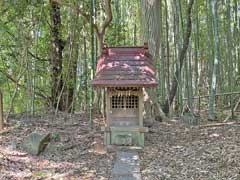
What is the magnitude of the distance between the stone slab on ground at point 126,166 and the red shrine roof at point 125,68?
131cm

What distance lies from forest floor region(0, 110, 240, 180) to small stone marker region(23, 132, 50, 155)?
4.7 inches

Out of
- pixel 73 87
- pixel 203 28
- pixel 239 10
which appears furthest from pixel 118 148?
pixel 203 28

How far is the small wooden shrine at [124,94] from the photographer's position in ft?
24.2

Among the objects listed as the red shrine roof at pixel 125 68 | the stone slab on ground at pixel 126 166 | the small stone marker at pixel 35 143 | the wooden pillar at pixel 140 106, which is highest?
the red shrine roof at pixel 125 68

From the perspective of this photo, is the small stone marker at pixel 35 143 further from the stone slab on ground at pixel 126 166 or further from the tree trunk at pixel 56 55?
the tree trunk at pixel 56 55

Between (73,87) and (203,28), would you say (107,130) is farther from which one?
(203,28)

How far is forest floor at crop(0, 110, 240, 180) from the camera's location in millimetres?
5773

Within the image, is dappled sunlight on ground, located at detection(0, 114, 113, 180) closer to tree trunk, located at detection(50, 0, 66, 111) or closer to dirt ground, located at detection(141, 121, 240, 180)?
dirt ground, located at detection(141, 121, 240, 180)

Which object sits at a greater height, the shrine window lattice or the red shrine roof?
the red shrine roof

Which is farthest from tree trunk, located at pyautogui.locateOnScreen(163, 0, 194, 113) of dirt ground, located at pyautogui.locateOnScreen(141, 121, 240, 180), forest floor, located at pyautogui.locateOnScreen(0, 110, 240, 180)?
dirt ground, located at pyautogui.locateOnScreen(141, 121, 240, 180)

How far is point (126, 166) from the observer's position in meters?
6.23

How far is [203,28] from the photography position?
20.0 metres

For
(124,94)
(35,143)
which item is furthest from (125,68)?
(35,143)

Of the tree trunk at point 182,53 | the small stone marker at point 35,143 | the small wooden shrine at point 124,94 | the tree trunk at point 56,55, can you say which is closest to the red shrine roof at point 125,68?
the small wooden shrine at point 124,94
